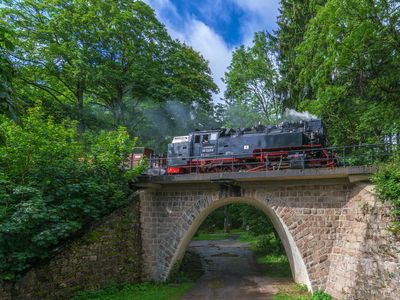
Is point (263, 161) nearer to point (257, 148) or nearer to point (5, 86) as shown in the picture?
point (257, 148)

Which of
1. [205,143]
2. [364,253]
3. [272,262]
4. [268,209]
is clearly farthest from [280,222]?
[272,262]

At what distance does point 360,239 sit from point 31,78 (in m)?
21.7

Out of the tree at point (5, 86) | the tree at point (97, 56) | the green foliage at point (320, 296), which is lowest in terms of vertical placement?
the green foliage at point (320, 296)

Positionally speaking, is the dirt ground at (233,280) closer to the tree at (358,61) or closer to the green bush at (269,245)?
the green bush at (269,245)

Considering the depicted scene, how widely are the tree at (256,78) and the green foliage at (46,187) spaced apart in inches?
632

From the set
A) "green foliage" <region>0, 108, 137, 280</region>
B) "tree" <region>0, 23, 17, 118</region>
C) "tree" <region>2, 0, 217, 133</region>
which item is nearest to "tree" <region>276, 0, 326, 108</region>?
"tree" <region>2, 0, 217, 133</region>

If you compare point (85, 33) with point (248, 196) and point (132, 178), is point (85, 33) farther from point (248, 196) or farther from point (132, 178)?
point (248, 196)

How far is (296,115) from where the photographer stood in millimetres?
21812

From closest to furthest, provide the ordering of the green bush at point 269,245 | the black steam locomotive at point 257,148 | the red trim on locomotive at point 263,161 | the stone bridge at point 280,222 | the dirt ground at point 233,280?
the stone bridge at point 280,222 → the dirt ground at point 233,280 → the red trim on locomotive at point 263,161 → the black steam locomotive at point 257,148 → the green bush at point 269,245

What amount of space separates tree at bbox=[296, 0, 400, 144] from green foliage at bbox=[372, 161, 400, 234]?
210 inches

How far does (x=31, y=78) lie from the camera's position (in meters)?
21.9

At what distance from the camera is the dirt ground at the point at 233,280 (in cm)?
1225

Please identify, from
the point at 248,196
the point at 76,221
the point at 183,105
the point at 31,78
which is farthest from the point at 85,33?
the point at 248,196

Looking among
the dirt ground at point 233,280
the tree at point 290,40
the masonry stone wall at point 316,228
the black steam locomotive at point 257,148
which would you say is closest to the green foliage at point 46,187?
the masonry stone wall at point 316,228
